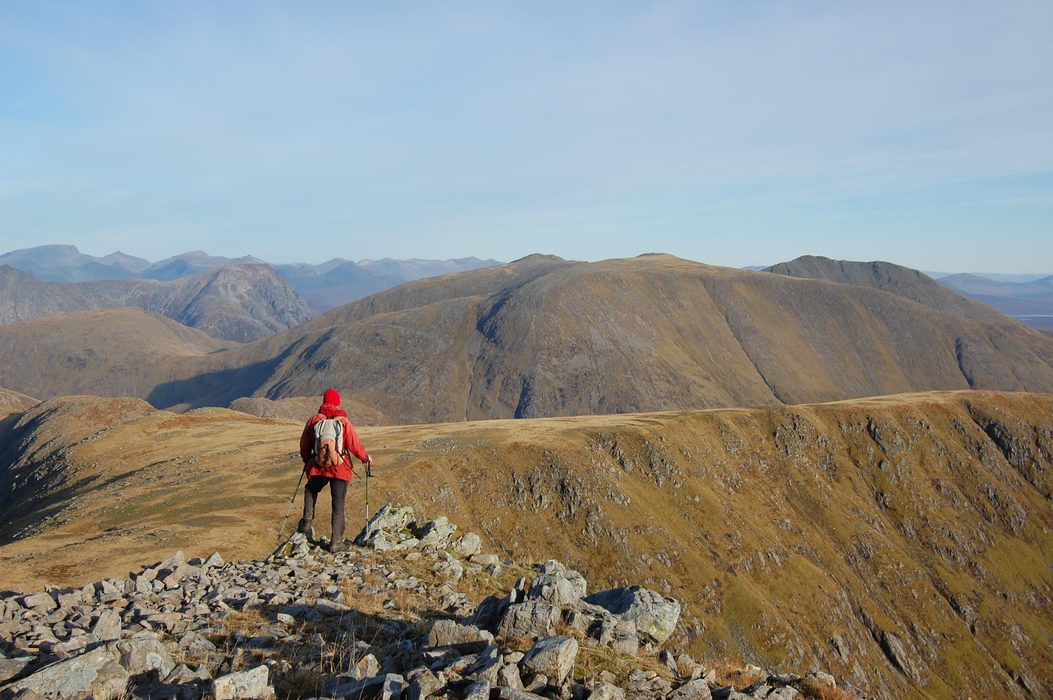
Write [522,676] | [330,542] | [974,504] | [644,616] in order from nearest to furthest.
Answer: [522,676] → [644,616] → [330,542] → [974,504]

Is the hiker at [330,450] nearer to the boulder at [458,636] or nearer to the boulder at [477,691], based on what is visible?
the boulder at [458,636]

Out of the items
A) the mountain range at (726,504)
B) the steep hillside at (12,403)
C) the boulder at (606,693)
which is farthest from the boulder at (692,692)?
the steep hillside at (12,403)

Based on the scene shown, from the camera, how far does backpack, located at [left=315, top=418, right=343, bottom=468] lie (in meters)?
19.2

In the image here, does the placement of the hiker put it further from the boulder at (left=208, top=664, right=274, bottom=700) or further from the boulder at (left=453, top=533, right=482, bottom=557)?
the boulder at (left=208, top=664, right=274, bottom=700)

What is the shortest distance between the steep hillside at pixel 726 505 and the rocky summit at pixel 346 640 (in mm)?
22465

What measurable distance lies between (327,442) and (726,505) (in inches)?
3274

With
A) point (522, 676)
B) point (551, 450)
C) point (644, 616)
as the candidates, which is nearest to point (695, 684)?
point (522, 676)

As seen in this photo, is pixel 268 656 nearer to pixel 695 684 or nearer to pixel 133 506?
pixel 695 684

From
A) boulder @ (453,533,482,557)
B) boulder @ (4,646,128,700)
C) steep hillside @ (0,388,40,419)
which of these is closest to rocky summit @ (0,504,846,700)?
boulder @ (4,646,128,700)

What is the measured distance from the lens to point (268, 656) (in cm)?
1132

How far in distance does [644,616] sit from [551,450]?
6851cm

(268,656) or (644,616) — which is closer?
(268,656)

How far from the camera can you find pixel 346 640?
12.5 metres

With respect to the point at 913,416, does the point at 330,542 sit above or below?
above
